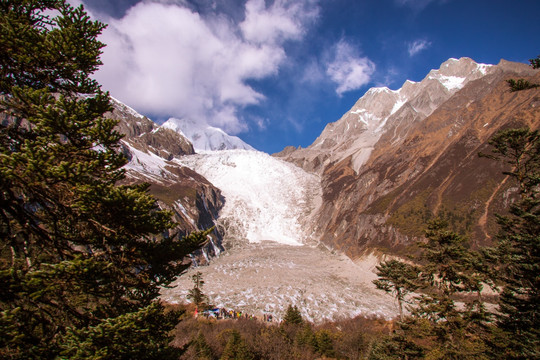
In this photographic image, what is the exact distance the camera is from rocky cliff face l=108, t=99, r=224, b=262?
220 feet

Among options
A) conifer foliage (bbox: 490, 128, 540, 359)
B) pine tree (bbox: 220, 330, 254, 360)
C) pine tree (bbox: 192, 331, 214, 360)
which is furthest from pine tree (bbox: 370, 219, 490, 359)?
pine tree (bbox: 192, 331, 214, 360)

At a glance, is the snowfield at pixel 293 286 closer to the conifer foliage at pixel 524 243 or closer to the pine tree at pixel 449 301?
the pine tree at pixel 449 301

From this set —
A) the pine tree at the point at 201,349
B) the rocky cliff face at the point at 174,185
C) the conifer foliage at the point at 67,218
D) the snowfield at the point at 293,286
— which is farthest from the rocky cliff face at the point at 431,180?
the conifer foliage at the point at 67,218

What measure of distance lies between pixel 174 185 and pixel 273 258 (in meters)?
39.3

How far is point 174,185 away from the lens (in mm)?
82312


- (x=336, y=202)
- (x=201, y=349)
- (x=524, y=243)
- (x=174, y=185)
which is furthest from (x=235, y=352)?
(x=336, y=202)

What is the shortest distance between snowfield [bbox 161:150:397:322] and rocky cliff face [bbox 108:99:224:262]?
5185 mm

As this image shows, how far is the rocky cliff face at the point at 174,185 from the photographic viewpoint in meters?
67.0

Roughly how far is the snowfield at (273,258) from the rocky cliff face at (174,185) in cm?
519

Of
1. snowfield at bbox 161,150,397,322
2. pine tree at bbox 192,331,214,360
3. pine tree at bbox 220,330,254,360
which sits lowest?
pine tree at bbox 192,331,214,360

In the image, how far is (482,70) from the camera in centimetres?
16288

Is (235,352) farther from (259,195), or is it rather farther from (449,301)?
(259,195)

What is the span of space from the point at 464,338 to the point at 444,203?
4867 cm

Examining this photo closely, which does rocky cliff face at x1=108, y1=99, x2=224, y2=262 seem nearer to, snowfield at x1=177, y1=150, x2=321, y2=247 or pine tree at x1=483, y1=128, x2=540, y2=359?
snowfield at x1=177, y1=150, x2=321, y2=247
